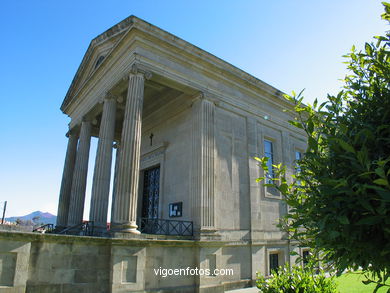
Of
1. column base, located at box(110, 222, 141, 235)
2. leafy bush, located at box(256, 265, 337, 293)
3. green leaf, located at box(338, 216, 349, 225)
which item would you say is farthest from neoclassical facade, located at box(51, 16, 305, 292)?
green leaf, located at box(338, 216, 349, 225)

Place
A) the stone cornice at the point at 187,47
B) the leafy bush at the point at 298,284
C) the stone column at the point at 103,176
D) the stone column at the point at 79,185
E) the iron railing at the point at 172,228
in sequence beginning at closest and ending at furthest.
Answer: the leafy bush at the point at 298,284
the stone cornice at the point at 187,47
the iron railing at the point at 172,228
the stone column at the point at 103,176
the stone column at the point at 79,185

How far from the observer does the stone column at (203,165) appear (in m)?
13.7

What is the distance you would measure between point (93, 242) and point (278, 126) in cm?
1388

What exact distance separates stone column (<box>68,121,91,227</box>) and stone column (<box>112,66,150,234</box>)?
6.48 m

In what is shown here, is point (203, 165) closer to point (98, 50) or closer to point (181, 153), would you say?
point (181, 153)

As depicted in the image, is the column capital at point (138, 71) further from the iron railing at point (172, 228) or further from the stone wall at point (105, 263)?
the stone wall at point (105, 263)

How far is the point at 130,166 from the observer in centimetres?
1235

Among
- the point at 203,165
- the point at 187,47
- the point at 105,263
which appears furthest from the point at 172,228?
the point at 187,47

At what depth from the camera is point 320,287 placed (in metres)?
7.48

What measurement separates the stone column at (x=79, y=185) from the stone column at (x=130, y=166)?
6.48 m

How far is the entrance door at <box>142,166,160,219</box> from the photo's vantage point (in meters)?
18.7

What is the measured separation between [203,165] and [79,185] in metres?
8.19

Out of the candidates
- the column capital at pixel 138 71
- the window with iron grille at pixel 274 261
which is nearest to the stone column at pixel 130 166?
the column capital at pixel 138 71

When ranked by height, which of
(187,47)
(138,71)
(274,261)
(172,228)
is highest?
(187,47)
